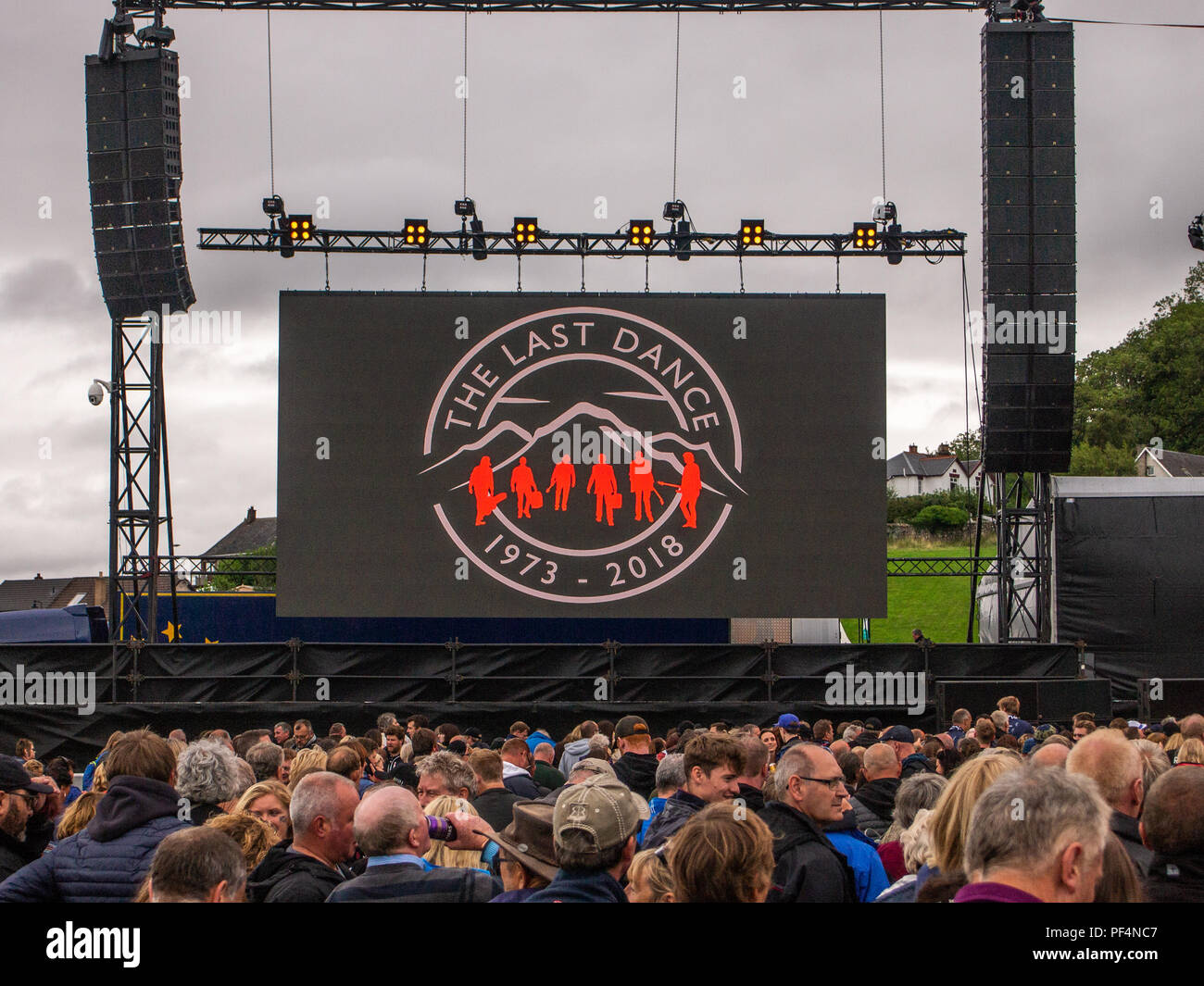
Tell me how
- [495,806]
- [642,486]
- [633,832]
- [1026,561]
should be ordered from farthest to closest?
[1026,561]
[642,486]
[495,806]
[633,832]

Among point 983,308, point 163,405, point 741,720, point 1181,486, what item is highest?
point 983,308

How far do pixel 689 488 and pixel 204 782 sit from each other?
450 inches

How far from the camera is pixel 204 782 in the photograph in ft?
16.2

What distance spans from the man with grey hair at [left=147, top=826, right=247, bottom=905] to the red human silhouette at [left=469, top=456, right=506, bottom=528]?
1306 centimetres

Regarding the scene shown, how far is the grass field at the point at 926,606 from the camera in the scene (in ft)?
109

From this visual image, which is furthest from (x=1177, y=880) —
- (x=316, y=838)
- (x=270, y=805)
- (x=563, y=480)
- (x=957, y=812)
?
(x=563, y=480)

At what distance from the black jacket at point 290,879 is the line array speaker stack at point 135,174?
13.2m

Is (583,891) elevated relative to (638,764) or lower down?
elevated

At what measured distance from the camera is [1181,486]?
16875 mm

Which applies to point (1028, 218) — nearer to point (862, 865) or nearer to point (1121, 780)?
point (1121, 780)

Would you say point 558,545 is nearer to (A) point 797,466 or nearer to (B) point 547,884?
(A) point 797,466

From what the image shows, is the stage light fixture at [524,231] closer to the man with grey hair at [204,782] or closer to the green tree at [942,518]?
the man with grey hair at [204,782]

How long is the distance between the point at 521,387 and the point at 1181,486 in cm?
886
